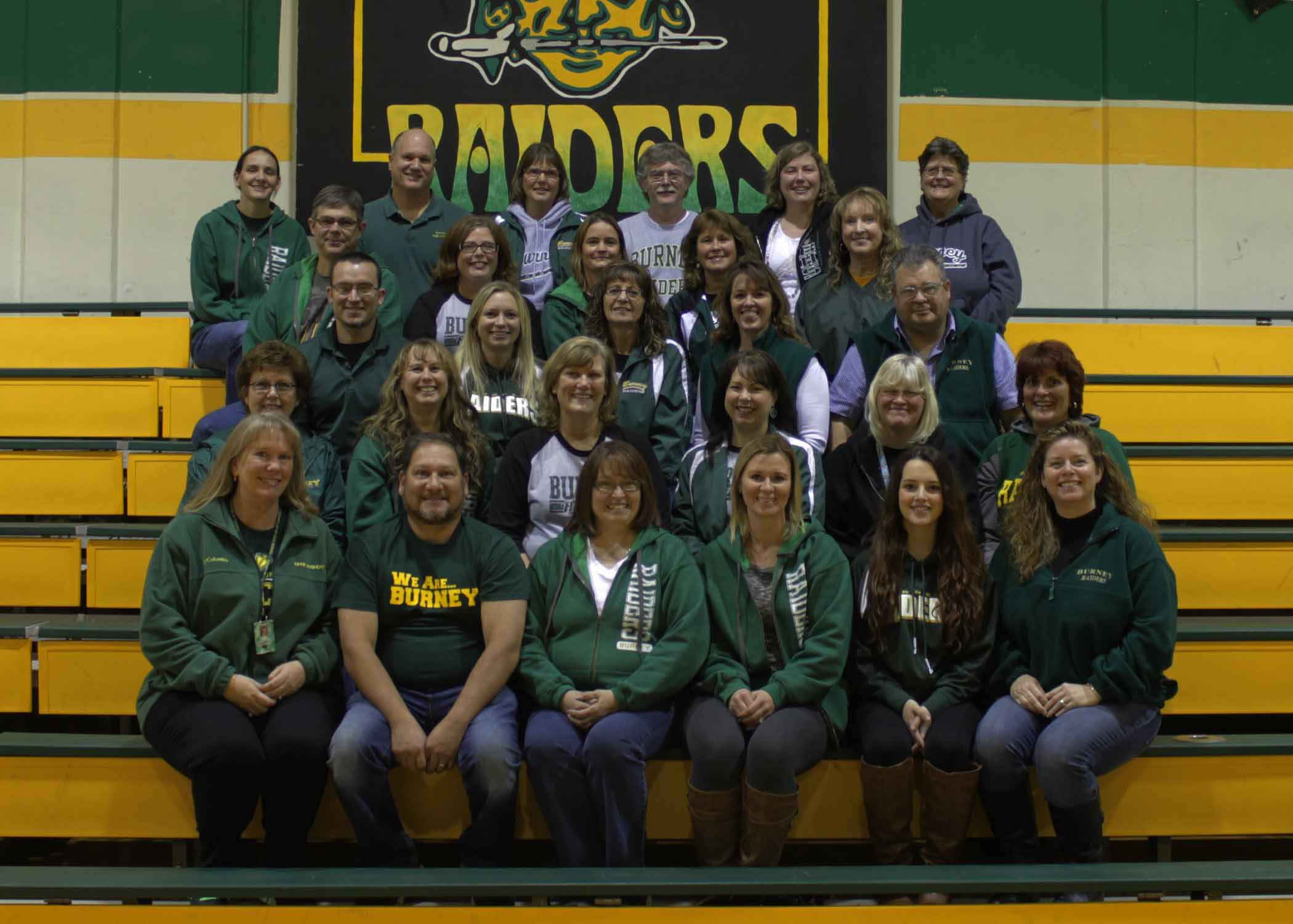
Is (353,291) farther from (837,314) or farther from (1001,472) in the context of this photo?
(1001,472)

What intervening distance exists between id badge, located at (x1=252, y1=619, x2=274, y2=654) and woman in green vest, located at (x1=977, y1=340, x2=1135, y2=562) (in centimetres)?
218

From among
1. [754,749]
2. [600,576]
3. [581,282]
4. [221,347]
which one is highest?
[581,282]

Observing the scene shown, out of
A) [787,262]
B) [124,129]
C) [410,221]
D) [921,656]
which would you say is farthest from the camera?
[124,129]

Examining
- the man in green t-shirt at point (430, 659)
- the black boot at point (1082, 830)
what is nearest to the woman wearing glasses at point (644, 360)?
the man in green t-shirt at point (430, 659)

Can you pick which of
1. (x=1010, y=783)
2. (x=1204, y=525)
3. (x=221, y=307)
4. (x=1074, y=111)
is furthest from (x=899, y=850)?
(x=1074, y=111)

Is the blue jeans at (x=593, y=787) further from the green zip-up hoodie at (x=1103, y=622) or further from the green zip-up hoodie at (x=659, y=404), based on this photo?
the green zip-up hoodie at (x=659, y=404)

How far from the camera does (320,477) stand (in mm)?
4016

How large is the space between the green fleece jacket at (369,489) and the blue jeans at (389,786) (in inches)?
28.7

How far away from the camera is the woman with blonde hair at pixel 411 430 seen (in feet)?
12.8

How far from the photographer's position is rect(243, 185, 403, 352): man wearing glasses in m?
4.75

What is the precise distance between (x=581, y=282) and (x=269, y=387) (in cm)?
136

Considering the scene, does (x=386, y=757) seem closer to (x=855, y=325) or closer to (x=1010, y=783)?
(x=1010, y=783)

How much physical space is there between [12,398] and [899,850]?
14.5ft

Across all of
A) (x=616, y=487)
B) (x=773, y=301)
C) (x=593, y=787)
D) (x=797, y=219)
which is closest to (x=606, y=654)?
(x=593, y=787)
